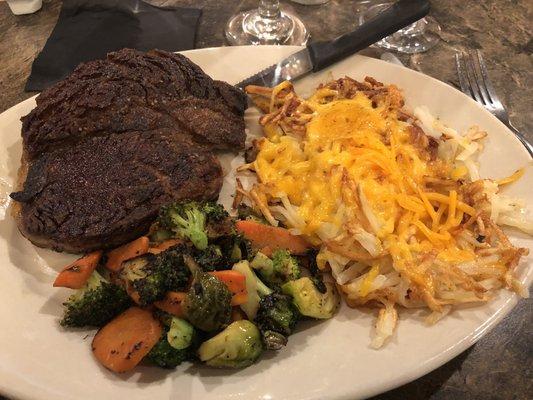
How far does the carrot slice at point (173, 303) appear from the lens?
2250 millimetres

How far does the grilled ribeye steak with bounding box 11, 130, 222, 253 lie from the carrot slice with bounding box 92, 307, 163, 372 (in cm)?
46

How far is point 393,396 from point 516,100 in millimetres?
2780

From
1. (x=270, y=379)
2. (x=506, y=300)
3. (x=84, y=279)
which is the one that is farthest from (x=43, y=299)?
(x=506, y=300)

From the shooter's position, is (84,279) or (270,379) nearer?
(270,379)

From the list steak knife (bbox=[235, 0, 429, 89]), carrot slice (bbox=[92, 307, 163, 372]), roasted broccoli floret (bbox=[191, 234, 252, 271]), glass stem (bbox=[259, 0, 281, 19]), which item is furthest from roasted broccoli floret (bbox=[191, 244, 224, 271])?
glass stem (bbox=[259, 0, 281, 19])

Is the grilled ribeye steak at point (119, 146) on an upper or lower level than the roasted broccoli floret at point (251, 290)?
upper

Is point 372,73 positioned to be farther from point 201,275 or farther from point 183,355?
point 183,355

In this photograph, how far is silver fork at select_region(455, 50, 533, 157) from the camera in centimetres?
359

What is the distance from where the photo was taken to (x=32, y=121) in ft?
9.35

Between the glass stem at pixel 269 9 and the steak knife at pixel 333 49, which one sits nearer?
the steak knife at pixel 333 49

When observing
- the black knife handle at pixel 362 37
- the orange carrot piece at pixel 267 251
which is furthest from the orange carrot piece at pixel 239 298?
the black knife handle at pixel 362 37

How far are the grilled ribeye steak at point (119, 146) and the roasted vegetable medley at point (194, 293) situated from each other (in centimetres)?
16

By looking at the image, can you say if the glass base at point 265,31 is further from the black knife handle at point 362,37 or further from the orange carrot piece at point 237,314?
the orange carrot piece at point 237,314

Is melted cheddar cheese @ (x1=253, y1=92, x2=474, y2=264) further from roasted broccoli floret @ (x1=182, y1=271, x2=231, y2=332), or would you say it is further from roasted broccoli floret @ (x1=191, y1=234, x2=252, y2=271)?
roasted broccoli floret @ (x1=182, y1=271, x2=231, y2=332)
